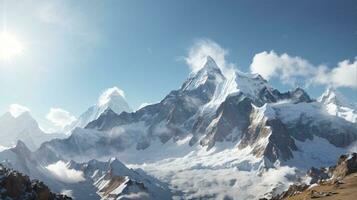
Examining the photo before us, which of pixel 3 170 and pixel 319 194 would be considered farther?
pixel 3 170

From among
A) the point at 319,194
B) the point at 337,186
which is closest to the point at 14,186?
the point at 319,194

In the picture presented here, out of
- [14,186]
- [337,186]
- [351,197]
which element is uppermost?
[14,186]

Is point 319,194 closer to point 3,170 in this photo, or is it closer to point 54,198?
point 54,198

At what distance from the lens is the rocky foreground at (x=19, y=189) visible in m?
140

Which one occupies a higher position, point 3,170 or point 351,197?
point 3,170

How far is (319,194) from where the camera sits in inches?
5167

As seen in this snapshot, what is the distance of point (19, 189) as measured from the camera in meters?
142

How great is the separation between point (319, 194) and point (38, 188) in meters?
74.2

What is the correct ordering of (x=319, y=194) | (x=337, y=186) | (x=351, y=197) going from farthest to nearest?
(x=337, y=186) → (x=319, y=194) → (x=351, y=197)

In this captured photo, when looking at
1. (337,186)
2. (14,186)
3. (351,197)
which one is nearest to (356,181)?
(337,186)

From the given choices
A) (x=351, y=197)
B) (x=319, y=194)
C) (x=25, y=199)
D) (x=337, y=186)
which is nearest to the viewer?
(x=351, y=197)

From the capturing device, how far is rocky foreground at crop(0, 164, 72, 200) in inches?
5512

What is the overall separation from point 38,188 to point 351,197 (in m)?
81.8

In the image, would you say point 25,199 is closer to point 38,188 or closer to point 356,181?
point 38,188
